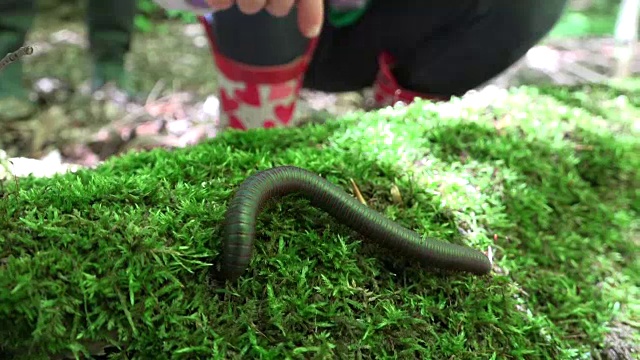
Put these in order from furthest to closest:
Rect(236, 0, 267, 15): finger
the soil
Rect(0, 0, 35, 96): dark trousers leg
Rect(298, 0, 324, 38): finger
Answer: Rect(0, 0, 35, 96): dark trousers leg → the soil → Rect(298, 0, 324, 38): finger → Rect(236, 0, 267, 15): finger

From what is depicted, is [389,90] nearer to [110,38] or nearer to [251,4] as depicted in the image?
[251,4]

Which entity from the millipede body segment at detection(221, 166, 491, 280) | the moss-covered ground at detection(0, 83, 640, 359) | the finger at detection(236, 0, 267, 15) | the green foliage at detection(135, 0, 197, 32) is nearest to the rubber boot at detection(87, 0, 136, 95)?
the green foliage at detection(135, 0, 197, 32)

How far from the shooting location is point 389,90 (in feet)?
10.0

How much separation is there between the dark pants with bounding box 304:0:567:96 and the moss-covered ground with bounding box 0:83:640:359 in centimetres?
60

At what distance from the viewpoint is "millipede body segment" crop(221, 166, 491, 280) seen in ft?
4.29

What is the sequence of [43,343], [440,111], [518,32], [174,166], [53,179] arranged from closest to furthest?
[43,343] < [53,179] < [174,166] < [440,111] < [518,32]

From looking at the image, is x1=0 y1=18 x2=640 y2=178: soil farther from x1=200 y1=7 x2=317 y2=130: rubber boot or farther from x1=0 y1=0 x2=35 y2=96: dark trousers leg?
x1=200 y1=7 x2=317 y2=130: rubber boot

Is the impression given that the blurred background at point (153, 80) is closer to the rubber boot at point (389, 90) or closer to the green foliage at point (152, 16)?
the green foliage at point (152, 16)

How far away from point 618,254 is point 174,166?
1737 mm

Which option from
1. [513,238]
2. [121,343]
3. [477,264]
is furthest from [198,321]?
[513,238]

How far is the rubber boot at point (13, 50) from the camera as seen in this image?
11.6ft

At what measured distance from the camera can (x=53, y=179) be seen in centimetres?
156

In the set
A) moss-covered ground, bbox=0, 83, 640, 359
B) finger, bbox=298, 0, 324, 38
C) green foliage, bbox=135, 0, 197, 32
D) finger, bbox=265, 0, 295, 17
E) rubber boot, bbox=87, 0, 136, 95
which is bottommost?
green foliage, bbox=135, 0, 197, 32

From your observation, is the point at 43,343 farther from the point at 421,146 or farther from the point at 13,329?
the point at 421,146
